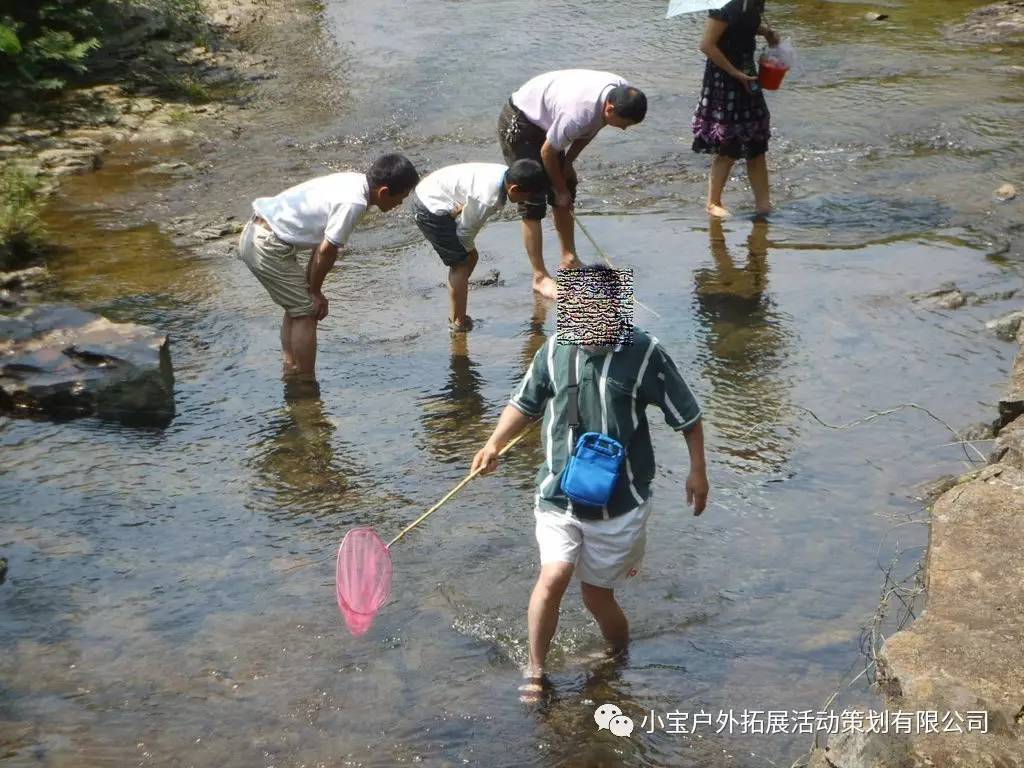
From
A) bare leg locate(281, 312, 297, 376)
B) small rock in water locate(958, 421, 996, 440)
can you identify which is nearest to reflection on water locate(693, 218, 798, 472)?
small rock in water locate(958, 421, 996, 440)

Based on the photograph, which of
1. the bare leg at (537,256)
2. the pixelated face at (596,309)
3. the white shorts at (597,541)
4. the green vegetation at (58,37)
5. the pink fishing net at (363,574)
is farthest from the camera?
the green vegetation at (58,37)

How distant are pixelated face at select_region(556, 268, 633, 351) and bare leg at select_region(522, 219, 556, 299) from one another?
378cm

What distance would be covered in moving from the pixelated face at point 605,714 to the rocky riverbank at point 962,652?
0.89 m

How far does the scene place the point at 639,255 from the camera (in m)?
8.40

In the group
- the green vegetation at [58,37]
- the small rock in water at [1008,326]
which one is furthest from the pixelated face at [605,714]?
the green vegetation at [58,37]

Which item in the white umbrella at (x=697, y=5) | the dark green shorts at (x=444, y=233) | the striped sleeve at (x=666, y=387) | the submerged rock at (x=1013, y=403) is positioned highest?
the white umbrella at (x=697, y=5)

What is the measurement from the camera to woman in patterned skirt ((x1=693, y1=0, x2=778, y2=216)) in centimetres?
811

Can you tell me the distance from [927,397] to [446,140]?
6.26 metres

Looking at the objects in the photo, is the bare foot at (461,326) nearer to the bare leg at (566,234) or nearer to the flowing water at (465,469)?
the flowing water at (465,469)

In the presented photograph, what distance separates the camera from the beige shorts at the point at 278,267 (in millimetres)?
6539

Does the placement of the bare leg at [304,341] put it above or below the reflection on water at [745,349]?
above

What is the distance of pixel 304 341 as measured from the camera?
672cm

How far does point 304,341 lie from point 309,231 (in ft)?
2.04

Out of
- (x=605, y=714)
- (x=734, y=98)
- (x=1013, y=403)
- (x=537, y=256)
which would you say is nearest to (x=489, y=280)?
(x=537, y=256)
